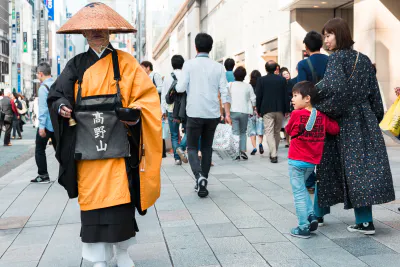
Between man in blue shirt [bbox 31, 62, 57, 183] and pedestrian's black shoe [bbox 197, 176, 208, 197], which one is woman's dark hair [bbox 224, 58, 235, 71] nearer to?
man in blue shirt [bbox 31, 62, 57, 183]

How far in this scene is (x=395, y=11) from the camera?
41.5 feet

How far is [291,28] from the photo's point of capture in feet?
55.8

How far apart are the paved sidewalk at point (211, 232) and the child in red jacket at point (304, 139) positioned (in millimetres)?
269

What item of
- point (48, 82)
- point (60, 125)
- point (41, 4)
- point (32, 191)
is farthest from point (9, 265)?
point (41, 4)

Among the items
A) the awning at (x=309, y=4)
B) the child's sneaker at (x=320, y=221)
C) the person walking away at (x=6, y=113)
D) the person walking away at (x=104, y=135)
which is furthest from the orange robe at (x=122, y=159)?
the person walking away at (x=6, y=113)

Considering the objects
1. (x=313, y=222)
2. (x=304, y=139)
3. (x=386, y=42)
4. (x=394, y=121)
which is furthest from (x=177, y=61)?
(x=386, y=42)

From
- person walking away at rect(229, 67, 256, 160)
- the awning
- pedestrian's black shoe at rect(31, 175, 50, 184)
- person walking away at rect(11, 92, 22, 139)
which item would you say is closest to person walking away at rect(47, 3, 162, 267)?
pedestrian's black shoe at rect(31, 175, 50, 184)

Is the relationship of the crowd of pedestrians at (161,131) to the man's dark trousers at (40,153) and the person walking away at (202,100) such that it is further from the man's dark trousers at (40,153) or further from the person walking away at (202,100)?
the man's dark trousers at (40,153)

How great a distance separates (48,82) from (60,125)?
4628 mm

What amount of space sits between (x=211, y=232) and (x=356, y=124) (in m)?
1.53

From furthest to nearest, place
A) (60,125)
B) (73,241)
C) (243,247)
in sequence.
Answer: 1. (73,241)
2. (243,247)
3. (60,125)

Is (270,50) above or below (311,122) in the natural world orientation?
above

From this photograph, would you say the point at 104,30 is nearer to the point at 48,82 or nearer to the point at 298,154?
the point at 298,154

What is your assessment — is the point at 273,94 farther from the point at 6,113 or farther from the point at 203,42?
the point at 6,113
